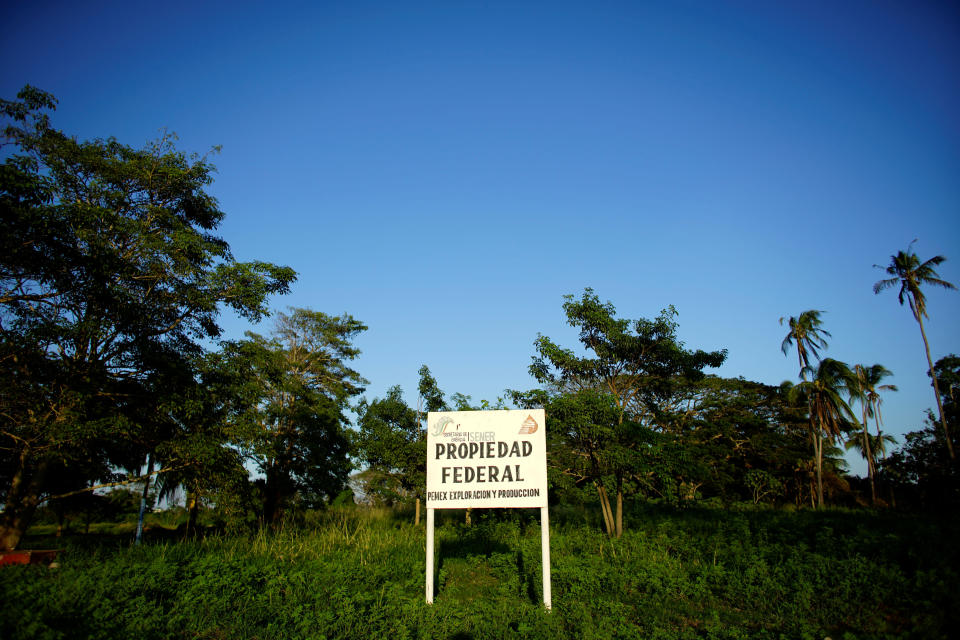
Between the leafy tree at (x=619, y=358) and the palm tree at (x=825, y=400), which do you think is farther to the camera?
the palm tree at (x=825, y=400)

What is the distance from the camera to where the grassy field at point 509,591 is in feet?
19.6

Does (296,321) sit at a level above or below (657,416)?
above

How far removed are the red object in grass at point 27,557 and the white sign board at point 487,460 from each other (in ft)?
22.0

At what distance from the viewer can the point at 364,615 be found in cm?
706

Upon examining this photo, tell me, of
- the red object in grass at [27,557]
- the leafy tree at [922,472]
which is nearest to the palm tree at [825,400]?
the leafy tree at [922,472]

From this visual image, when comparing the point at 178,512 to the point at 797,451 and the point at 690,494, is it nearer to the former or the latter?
the point at 690,494

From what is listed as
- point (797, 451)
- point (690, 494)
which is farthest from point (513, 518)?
point (797, 451)

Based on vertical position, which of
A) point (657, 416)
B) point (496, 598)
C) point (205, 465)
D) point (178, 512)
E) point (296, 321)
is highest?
point (296, 321)

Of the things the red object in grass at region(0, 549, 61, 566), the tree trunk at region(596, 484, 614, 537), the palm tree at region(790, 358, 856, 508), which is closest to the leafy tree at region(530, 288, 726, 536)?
the tree trunk at region(596, 484, 614, 537)

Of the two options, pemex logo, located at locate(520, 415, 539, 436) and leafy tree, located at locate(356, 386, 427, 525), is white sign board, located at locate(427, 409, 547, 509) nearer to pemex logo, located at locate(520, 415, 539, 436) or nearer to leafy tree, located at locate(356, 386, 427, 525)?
pemex logo, located at locate(520, 415, 539, 436)

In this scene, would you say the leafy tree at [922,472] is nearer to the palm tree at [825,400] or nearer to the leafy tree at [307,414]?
the palm tree at [825,400]

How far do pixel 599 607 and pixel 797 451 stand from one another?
1314 inches

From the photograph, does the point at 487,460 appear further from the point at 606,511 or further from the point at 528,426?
the point at 606,511

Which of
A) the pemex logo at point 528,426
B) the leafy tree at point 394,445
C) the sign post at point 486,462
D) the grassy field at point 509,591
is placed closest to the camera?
the grassy field at point 509,591
